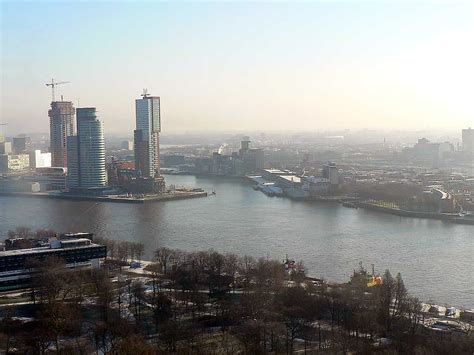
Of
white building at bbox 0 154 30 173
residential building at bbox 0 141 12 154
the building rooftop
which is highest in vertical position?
residential building at bbox 0 141 12 154

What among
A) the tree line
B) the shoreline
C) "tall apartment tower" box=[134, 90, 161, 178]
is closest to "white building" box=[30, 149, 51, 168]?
"tall apartment tower" box=[134, 90, 161, 178]

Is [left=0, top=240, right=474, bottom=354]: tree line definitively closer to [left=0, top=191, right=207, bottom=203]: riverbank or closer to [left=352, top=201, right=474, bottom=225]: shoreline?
[left=352, top=201, right=474, bottom=225]: shoreline

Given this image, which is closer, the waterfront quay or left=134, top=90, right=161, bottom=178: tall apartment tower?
the waterfront quay

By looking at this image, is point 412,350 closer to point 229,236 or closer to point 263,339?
point 263,339

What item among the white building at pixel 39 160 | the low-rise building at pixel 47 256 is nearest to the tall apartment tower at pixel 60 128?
the white building at pixel 39 160

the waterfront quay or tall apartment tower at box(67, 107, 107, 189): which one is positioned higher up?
tall apartment tower at box(67, 107, 107, 189)

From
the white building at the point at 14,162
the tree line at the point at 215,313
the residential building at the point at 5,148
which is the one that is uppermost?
the residential building at the point at 5,148

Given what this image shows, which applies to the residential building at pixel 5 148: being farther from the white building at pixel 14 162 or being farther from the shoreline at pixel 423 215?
the shoreline at pixel 423 215
